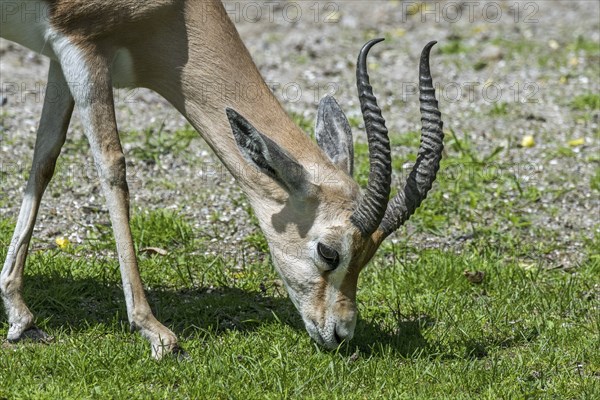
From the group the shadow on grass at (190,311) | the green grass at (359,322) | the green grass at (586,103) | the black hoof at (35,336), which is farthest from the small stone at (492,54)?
the black hoof at (35,336)

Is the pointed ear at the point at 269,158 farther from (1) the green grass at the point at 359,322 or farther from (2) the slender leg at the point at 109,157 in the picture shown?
(1) the green grass at the point at 359,322

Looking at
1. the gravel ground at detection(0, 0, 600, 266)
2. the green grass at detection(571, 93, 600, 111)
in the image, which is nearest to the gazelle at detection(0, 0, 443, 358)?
the gravel ground at detection(0, 0, 600, 266)

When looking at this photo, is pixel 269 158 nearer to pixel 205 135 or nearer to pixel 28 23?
pixel 205 135

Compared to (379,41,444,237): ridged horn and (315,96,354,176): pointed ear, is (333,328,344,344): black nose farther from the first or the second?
(315,96,354,176): pointed ear

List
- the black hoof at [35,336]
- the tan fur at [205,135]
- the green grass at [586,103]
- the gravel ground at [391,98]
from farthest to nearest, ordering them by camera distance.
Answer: the green grass at [586,103] → the gravel ground at [391,98] → the black hoof at [35,336] → the tan fur at [205,135]

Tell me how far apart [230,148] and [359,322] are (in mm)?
1491

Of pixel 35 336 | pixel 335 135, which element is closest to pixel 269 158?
pixel 335 135

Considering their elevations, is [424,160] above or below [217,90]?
below

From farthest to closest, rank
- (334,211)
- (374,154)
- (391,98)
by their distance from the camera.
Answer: (391,98), (334,211), (374,154)

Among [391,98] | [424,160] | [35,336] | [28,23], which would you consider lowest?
[391,98]

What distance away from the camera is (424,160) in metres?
6.23

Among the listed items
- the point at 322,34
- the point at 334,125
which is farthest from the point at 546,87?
the point at 334,125

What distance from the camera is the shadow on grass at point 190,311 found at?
6586 millimetres

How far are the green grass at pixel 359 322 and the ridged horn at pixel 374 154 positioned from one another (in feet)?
2.95
